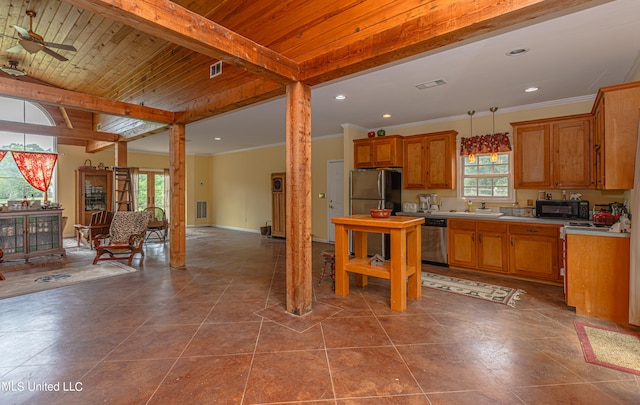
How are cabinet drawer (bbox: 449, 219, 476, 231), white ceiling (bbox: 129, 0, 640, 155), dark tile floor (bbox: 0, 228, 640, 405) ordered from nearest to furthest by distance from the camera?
dark tile floor (bbox: 0, 228, 640, 405) < white ceiling (bbox: 129, 0, 640, 155) < cabinet drawer (bbox: 449, 219, 476, 231)

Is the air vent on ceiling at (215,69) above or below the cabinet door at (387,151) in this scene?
above

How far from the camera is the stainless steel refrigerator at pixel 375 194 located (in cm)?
529

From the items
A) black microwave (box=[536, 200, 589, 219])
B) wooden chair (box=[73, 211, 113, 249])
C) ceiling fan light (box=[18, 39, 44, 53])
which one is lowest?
wooden chair (box=[73, 211, 113, 249])

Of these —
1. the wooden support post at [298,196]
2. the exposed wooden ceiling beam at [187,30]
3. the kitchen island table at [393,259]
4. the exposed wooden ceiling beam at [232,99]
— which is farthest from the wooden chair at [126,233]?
the exposed wooden ceiling beam at [187,30]

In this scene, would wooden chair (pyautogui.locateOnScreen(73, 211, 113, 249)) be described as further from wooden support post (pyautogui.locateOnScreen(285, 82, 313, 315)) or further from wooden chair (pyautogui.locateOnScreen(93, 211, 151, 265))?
wooden support post (pyautogui.locateOnScreen(285, 82, 313, 315))

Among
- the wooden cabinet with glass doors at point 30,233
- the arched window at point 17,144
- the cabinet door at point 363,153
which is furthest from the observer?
the arched window at point 17,144

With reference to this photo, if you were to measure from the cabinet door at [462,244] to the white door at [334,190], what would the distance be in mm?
2790

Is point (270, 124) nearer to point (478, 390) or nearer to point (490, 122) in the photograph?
point (490, 122)

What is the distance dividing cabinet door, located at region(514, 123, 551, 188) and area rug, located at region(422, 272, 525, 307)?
5.57 ft

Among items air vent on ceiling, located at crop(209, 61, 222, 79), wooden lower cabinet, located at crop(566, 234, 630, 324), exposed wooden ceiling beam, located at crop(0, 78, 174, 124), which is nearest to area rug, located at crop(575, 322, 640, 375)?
wooden lower cabinet, located at crop(566, 234, 630, 324)

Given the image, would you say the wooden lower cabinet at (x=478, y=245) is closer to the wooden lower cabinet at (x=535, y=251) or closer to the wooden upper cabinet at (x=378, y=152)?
the wooden lower cabinet at (x=535, y=251)

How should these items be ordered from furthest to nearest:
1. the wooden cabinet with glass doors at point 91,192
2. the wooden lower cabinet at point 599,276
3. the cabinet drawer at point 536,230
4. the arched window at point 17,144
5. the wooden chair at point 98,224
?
the wooden cabinet with glass doors at point 91,192 < the arched window at point 17,144 < the wooden chair at point 98,224 < the cabinet drawer at point 536,230 < the wooden lower cabinet at point 599,276

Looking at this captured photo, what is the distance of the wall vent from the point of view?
10453 mm

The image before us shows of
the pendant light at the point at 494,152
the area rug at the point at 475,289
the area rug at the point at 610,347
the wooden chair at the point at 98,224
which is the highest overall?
the pendant light at the point at 494,152
